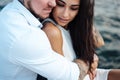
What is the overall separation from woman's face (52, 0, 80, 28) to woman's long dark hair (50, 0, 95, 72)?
59 millimetres

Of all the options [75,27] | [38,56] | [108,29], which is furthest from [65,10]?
[108,29]

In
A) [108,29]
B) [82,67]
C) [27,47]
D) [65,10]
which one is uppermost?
[27,47]

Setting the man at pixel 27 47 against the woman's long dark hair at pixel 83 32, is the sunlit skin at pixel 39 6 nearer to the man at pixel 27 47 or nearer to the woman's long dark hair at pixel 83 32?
the man at pixel 27 47

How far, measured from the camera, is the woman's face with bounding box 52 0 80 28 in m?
2.35

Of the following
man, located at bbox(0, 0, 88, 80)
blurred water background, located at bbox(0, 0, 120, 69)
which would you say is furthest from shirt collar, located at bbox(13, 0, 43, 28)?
blurred water background, located at bbox(0, 0, 120, 69)

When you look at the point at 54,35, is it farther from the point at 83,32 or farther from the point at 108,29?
the point at 108,29

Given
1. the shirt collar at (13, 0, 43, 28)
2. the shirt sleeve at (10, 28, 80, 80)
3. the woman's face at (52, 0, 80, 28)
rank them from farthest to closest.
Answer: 1. the woman's face at (52, 0, 80, 28)
2. the shirt collar at (13, 0, 43, 28)
3. the shirt sleeve at (10, 28, 80, 80)

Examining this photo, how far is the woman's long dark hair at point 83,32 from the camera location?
8.06 ft

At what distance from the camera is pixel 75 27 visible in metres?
2.55

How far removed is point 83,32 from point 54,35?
1.38ft

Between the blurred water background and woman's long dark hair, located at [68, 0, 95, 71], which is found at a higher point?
woman's long dark hair, located at [68, 0, 95, 71]

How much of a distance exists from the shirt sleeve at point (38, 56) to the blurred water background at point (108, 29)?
307 centimetres

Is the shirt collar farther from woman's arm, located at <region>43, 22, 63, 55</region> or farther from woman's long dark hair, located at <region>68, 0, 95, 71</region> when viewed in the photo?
woman's long dark hair, located at <region>68, 0, 95, 71</region>

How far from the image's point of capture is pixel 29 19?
6.51ft
